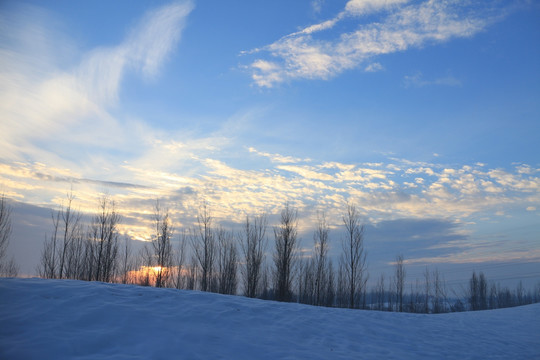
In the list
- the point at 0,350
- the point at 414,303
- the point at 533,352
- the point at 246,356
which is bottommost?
the point at 414,303

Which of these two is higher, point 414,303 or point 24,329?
point 24,329

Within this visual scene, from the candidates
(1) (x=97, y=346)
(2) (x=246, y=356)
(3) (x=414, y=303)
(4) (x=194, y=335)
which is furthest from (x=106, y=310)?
(3) (x=414, y=303)

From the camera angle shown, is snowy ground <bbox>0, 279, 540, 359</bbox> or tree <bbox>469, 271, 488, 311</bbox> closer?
snowy ground <bbox>0, 279, 540, 359</bbox>

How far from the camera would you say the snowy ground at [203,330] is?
5375 millimetres

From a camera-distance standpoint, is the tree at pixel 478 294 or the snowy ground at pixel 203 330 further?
the tree at pixel 478 294

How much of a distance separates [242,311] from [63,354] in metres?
4.22

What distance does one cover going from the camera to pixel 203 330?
6715 millimetres

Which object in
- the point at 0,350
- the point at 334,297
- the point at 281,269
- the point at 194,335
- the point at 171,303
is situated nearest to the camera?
the point at 0,350

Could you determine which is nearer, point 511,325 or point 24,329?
point 24,329

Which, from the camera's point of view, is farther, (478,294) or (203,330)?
(478,294)

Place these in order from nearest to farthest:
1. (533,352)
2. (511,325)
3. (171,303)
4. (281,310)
Answer: (171,303), (533,352), (281,310), (511,325)

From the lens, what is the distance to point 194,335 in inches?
251

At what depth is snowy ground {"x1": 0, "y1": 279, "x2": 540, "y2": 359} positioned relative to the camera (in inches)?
212

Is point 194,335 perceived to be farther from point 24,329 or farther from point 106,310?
point 24,329
